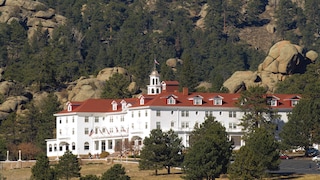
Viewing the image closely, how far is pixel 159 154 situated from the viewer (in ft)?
471

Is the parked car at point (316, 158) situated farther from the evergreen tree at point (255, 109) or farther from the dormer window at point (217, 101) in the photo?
the dormer window at point (217, 101)

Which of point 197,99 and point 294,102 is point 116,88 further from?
point 294,102

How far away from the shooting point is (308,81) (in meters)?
183

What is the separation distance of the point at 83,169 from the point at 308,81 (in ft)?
152

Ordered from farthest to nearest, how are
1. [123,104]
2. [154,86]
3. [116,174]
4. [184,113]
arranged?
[154,86], [123,104], [184,113], [116,174]

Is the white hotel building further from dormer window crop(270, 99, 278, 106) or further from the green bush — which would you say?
the green bush

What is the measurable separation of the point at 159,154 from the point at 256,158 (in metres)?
18.5

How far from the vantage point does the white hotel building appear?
543ft

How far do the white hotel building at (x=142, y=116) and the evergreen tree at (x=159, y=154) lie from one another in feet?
57.6

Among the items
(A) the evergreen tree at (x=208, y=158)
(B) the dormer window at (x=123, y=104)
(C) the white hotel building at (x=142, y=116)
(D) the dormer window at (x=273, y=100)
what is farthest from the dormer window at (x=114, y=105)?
(A) the evergreen tree at (x=208, y=158)

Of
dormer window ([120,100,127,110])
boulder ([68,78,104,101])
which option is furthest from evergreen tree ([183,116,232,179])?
boulder ([68,78,104,101])

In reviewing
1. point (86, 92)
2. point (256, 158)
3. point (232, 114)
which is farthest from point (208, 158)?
point (86, 92)

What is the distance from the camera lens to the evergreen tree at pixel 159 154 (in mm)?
142625

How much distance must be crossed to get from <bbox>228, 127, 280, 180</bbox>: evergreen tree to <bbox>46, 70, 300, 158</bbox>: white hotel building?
29.5 meters
